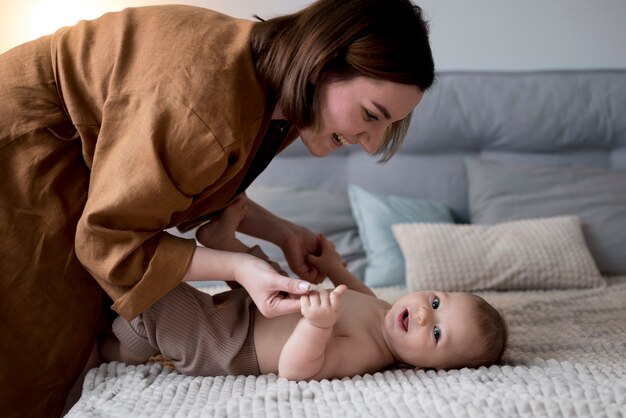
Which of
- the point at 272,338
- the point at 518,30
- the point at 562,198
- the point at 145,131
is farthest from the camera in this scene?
the point at 518,30

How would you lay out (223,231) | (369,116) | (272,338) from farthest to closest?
(223,231) < (272,338) < (369,116)

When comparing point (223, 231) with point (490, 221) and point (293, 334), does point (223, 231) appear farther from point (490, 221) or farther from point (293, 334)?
point (490, 221)

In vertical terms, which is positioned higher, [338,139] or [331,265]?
[338,139]

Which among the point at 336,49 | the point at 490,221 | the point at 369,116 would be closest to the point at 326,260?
the point at 369,116

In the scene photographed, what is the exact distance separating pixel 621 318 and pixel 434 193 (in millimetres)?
924

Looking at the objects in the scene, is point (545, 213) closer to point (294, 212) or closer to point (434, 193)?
point (434, 193)

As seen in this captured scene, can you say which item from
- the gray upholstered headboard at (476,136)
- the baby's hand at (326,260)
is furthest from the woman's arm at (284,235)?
the gray upholstered headboard at (476,136)

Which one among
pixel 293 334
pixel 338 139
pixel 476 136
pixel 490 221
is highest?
pixel 338 139

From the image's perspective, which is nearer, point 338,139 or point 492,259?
point 338,139

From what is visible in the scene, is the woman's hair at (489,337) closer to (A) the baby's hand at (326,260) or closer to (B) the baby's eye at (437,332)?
(B) the baby's eye at (437,332)

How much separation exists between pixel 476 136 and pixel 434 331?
1356 millimetres

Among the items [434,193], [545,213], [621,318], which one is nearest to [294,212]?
[434,193]

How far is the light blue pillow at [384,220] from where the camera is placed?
226 cm

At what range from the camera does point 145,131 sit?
112cm
